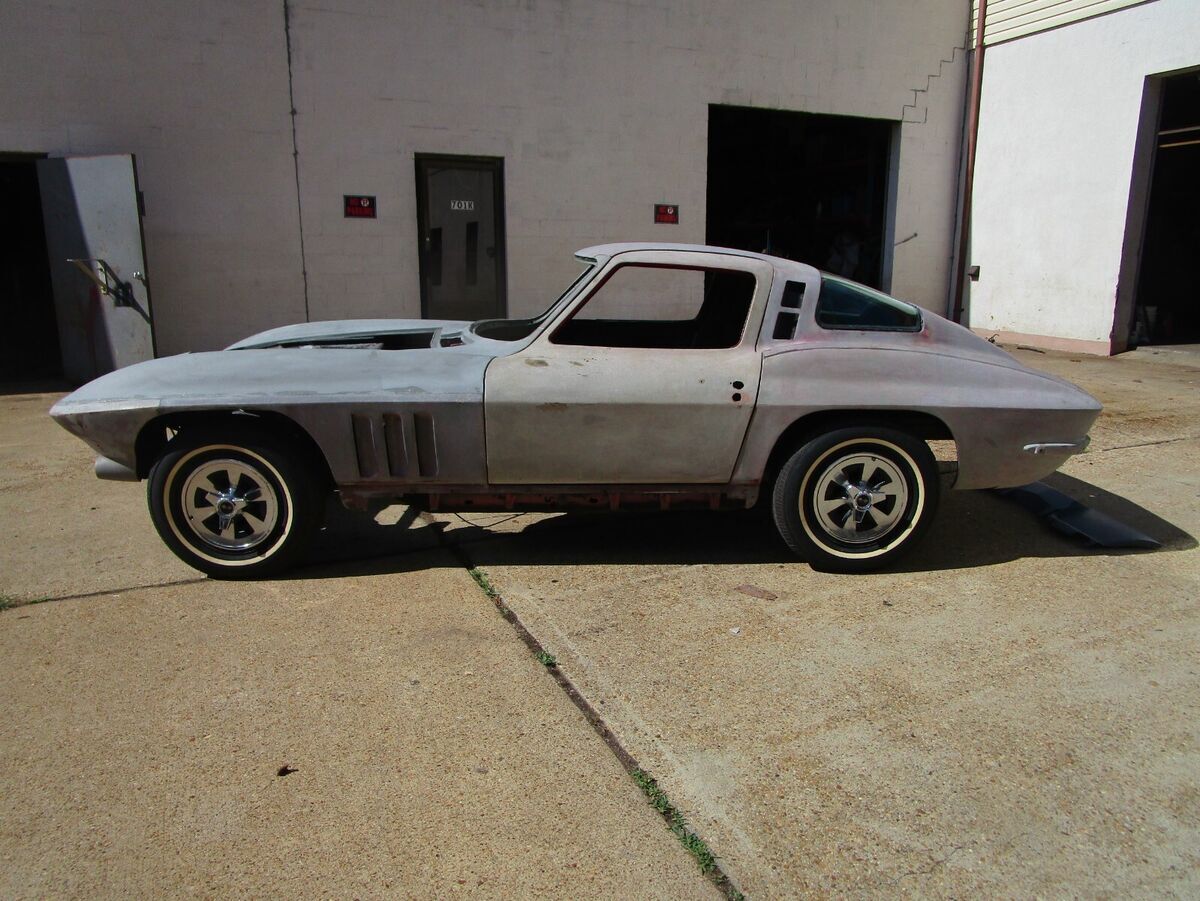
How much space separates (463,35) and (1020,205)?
8040mm

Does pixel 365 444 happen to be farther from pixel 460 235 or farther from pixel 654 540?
pixel 460 235

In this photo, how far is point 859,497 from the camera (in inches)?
154

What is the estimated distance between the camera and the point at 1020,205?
12.2 metres

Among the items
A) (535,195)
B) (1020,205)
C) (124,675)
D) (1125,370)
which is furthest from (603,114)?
(124,675)

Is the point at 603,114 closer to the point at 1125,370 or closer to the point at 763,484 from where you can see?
the point at 1125,370

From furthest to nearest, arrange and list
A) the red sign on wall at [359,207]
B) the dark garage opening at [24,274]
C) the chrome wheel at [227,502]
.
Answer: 1. the dark garage opening at [24,274]
2. the red sign on wall at [359,207]
3. the chrome wheel at [227,502]

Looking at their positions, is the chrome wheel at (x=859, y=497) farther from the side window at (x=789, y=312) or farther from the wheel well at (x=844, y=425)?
the side window at (x=789, y=312)

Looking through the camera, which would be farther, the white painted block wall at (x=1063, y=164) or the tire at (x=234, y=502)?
the white painted block wall at (x=1063, y=164)

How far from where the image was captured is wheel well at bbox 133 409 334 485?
3.74 metres

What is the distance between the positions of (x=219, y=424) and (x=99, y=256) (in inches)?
236

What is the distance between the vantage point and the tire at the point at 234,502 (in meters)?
3.73

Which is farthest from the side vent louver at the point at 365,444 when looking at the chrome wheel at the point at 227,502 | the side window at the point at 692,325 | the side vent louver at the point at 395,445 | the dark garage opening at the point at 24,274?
the dark garage opening at the point at 24,274

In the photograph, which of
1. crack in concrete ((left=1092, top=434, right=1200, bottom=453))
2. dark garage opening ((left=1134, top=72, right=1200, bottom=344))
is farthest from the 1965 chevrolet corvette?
dark garage opening ((left=1134, top=72, right=1200, bottom=344))

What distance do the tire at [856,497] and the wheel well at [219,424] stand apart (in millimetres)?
2104
